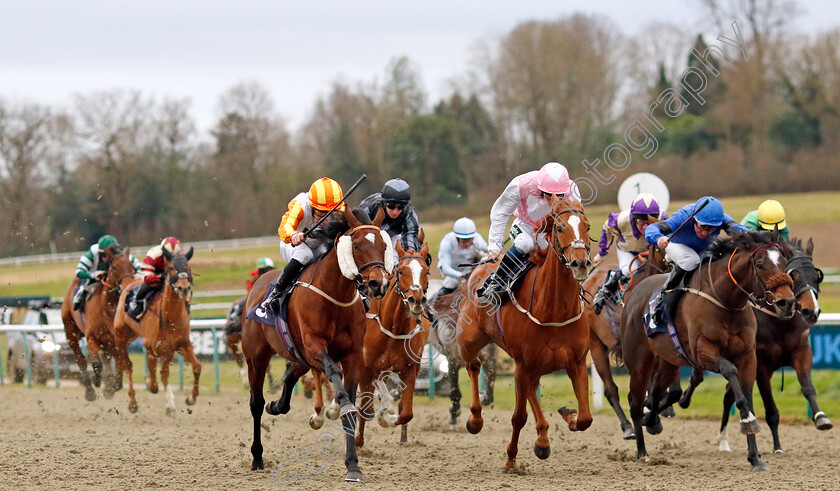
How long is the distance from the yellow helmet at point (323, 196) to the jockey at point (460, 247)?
3587 millimetres

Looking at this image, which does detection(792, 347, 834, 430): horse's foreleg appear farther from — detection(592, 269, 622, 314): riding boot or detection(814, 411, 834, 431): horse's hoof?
detection(592, 269, 622, 314): riding boot

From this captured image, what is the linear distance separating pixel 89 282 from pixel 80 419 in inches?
89.4

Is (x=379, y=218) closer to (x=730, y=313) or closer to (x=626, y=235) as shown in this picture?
(x=730, y=313)

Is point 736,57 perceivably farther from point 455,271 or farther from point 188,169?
point 455,271

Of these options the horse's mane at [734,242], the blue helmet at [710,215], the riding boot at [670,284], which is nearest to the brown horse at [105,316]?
the riding boot at [670,284]

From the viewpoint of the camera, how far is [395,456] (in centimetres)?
835

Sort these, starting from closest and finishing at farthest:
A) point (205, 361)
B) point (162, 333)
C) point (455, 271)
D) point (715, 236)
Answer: point (715, 236)
point (455, 271)
point (162, 333)
point (205, 361)

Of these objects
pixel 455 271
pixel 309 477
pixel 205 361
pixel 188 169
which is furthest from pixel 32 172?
pixel 309 477

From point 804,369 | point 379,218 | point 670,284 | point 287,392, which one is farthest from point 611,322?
point 287,392

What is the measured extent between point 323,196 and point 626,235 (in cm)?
354

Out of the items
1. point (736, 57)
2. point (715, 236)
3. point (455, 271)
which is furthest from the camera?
point (736, 57)

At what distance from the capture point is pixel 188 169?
26.2 metres

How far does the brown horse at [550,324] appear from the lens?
6316 millimetres

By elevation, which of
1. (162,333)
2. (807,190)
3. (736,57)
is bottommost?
(162,333)
